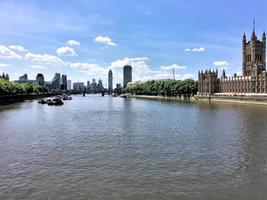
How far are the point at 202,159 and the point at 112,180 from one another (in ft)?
33.0

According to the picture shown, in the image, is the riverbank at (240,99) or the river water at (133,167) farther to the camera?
the riverbank at (240,99)

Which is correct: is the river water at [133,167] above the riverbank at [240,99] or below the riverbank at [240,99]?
below

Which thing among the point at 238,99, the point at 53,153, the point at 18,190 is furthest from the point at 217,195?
the point at 238,99

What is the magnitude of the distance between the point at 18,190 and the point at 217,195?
488 inches

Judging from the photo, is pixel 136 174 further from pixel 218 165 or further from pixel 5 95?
pixel 5 95

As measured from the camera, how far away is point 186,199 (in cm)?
2095

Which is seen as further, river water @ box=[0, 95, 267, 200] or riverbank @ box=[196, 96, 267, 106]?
riverbank @ box=[196, 96, 267, 106]

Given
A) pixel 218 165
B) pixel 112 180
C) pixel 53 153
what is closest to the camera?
pixel 112 180

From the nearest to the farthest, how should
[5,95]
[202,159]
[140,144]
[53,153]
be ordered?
[202,159] → [53,153] → [140,144] → [5,95]

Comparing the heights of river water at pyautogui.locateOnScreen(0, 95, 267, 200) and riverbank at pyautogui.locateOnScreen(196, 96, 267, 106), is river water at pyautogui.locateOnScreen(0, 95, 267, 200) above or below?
below

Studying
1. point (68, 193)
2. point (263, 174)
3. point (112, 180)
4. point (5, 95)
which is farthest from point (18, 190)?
point (5, 95)

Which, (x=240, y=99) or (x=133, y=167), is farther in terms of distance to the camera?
(x=240, y=99)

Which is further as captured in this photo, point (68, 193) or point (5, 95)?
point (5, 95)

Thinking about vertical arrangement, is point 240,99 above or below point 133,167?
above
